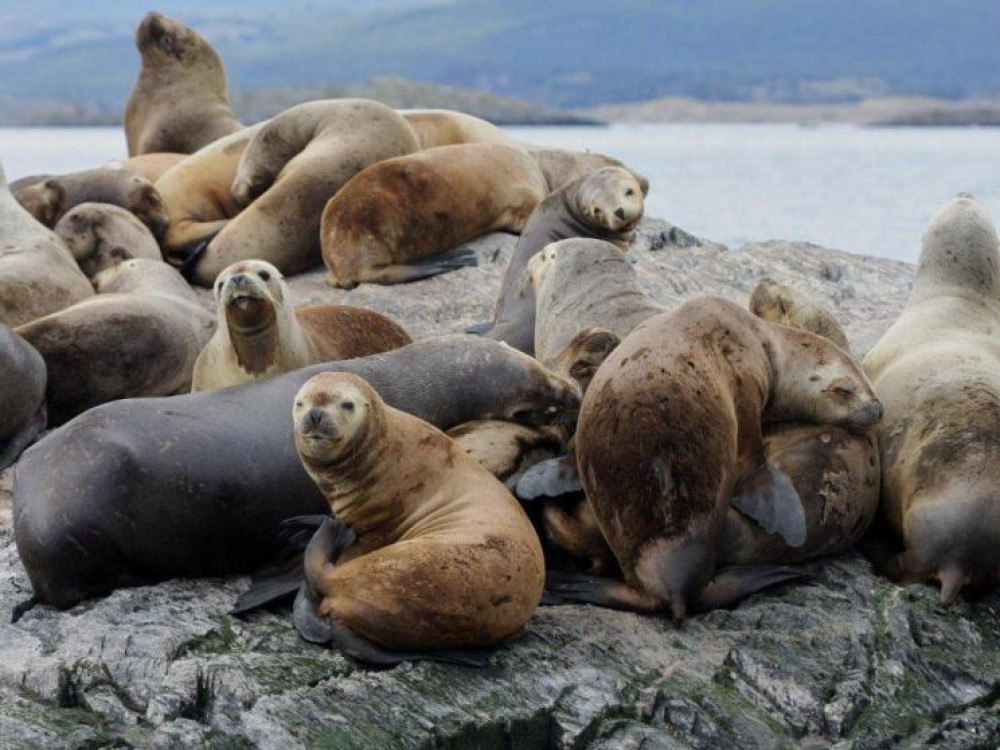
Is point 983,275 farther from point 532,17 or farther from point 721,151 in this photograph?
point 532,17

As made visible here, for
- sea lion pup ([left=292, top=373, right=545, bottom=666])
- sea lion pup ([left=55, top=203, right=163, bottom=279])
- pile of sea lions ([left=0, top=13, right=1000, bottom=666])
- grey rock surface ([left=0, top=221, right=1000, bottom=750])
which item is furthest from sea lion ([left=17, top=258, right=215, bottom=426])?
sea lion pup ([left=292, top=373, right=545, bottom=666])

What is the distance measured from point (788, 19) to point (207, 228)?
154268mm

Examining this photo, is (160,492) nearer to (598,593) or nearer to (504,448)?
(504,448)

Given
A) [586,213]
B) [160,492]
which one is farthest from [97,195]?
[160,492]

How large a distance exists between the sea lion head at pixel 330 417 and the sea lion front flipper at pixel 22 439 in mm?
2330

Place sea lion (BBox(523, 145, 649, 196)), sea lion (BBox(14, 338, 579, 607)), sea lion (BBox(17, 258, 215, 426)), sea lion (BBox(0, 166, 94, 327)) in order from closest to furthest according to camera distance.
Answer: sea lion (BBox(14, 338, 579, 607)), sea lion (BBox(17, 258, 215, 426)), sea lion (BBox(0, 166, 94, 327)), sea lion (BBox(523, 145, 649, 196))

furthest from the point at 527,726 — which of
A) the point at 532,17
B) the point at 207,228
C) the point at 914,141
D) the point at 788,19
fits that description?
the point at 532,17

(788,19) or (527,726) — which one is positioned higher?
(527,726)

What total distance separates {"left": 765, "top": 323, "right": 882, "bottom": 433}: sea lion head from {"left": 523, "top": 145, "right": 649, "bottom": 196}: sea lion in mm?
4823

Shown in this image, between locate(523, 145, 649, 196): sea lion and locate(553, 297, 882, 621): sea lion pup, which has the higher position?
locate(553, 297, 882, 621): sea lion pup

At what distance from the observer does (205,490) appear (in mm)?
5332

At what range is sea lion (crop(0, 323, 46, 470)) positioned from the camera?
6984mm

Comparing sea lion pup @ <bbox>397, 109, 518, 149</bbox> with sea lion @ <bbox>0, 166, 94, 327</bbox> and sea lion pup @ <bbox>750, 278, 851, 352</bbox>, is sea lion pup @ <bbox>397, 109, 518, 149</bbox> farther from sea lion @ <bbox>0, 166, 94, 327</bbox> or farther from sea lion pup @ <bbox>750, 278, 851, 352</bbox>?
sea lion pup @ <bbox>750, 278, 851, 352</bbox>

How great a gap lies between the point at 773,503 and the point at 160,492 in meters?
1.98
